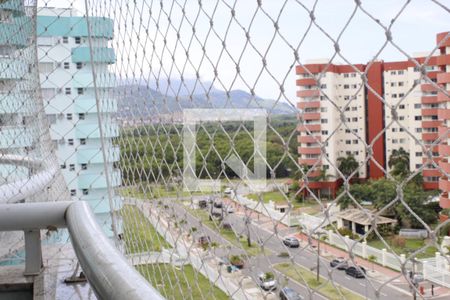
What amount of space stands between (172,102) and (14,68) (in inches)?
64.7


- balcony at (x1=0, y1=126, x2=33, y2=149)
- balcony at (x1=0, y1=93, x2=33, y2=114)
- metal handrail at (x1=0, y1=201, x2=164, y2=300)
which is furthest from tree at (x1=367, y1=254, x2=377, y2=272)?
balcony at (x1=0, y1=126, x2=33, y2=149)

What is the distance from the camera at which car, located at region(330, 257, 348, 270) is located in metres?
0.63

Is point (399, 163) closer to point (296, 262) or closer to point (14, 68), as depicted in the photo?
point (296, 262)

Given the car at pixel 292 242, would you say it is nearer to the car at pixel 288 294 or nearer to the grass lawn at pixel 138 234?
the car at pixel 288 294

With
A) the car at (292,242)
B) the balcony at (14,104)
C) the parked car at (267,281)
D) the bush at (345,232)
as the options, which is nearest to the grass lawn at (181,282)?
the parked car at (267,281)

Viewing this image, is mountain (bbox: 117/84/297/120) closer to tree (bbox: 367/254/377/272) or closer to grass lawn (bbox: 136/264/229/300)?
tree (bbox: 367/254/377/272)

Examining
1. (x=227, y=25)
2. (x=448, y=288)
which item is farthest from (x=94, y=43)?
(x=448, y=288)

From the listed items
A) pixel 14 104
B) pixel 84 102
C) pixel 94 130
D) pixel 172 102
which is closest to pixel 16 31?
pixel 14 104

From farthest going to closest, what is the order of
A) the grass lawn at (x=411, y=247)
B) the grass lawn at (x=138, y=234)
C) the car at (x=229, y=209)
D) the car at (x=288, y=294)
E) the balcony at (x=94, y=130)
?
1. the balcony at (x=94, y=130)
2. the grass lawn at (x=138, y=234)
3. the car at (x=229, y=209)
4. the car at (x=288, y=294)
5. the grass lawn at (x=411, y=247)

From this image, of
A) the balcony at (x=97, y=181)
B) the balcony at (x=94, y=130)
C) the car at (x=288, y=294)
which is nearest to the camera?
the car at (x=288, y=294)

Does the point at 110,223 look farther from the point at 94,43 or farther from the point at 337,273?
the point at 337,273

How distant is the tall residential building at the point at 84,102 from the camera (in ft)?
6.27

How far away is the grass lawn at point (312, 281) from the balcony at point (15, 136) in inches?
80.7

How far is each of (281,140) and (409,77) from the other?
8.9 inches
